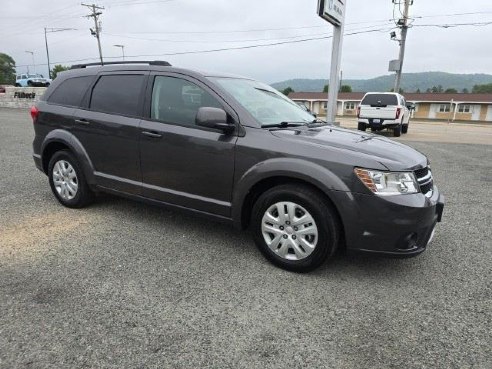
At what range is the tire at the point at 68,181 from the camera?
189 inches

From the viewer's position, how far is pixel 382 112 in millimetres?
16219

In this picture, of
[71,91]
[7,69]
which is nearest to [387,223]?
[71,91]

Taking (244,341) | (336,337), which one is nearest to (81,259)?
(244,341)

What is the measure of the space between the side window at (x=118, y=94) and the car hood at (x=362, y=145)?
1632 mm

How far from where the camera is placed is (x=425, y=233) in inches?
127

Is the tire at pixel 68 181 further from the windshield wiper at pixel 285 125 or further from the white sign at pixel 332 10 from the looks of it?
the white sign at pixel 332 10

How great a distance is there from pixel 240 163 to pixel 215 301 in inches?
47.4

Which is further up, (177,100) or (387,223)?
(177,100)

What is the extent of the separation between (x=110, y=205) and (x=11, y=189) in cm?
188

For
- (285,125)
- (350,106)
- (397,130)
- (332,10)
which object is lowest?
(350,106)

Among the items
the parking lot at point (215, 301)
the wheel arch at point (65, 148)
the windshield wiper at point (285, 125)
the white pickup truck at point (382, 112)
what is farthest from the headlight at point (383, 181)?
the white pickup truck at point (382, 112)

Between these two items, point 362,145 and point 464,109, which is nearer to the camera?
point 362,145

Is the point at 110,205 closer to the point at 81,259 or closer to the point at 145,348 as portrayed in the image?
the point at 81,259

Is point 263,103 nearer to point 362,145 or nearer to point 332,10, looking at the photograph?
point 362,145
